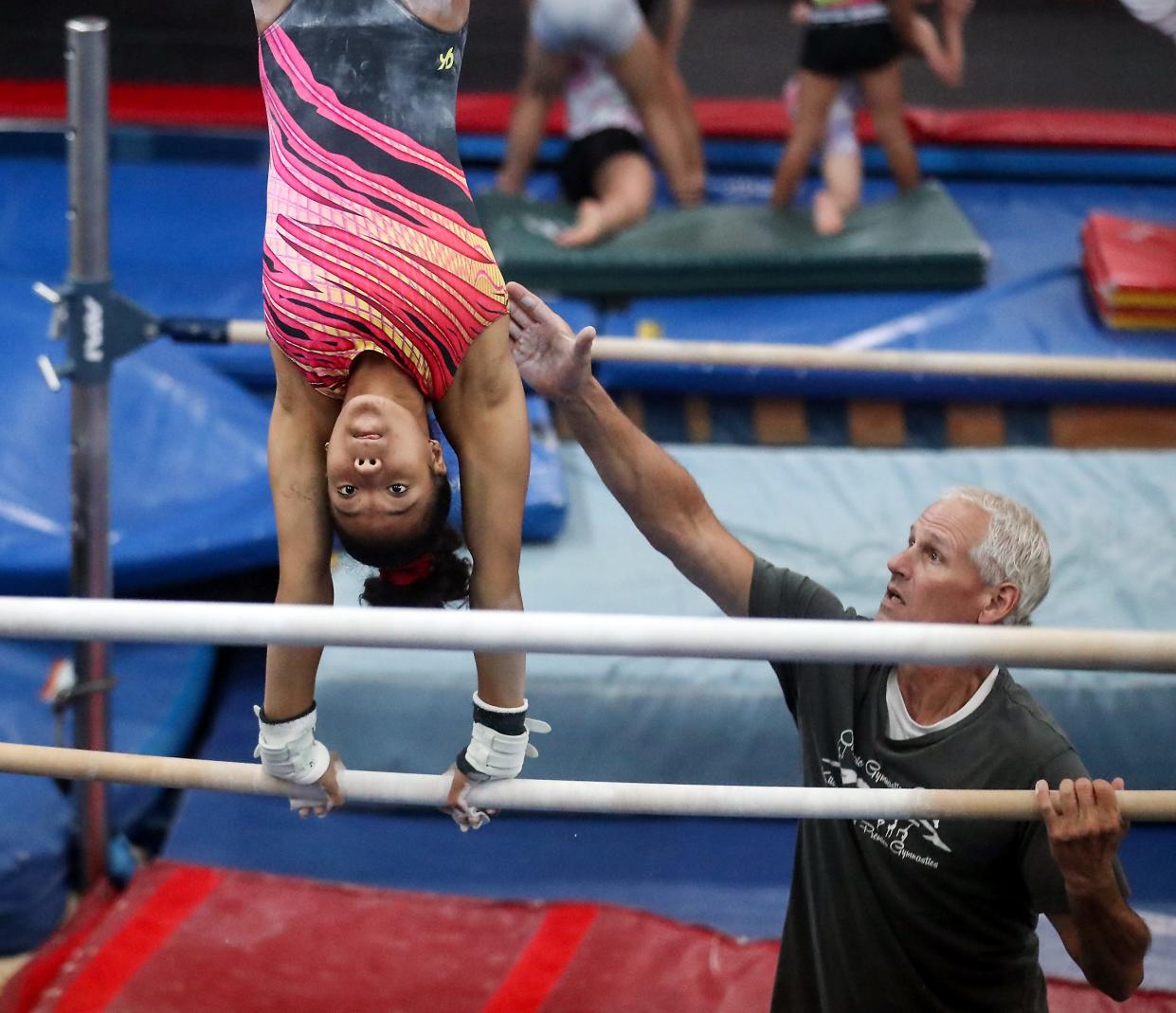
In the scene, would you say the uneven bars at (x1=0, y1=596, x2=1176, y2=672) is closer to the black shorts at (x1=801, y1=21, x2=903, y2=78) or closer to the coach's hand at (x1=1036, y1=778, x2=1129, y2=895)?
the coach's hand at (x1=1036, y1=778, x2=1129, y2=895)

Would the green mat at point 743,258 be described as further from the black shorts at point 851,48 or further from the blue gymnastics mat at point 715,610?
the blue gymnastics mat at point 715,610

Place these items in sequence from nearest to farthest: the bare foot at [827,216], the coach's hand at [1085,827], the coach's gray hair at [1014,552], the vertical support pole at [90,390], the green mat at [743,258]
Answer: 1. the coach's hand at [1085,827]
2. the coach's gray hair at [1014,552]
3. the vertical support pole at [90,390]
4. the green mat at [743,258]
5. the bare foot at [827,216]

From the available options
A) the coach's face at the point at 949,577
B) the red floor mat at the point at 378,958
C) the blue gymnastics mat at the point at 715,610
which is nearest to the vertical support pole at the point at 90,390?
the red floor mat at the point at 378,958

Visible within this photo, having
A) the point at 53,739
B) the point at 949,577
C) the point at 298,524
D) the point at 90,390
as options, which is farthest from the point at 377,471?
the point at 53,739

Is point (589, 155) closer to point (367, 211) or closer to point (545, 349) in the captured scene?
point (545, 349)

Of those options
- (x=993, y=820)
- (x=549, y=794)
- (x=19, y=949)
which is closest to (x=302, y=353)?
(x=549, y=794)

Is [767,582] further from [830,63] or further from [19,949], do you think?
[830,63]

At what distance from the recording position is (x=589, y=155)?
14.4 ft

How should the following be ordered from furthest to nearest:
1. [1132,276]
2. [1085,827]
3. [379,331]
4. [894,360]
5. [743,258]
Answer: [743,258]
[1132,276]
[894,360]
[379,331]
[1085,827]

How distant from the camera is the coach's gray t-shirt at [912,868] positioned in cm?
172

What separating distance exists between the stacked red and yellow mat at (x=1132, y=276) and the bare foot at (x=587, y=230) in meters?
1.41

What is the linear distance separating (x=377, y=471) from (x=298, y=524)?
14 cm

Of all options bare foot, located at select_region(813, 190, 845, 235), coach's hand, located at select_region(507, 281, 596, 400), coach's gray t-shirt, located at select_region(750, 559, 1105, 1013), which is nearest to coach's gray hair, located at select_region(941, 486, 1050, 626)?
coach's gray t-shirt, located at select_region(750, 559, 1105, 1013)

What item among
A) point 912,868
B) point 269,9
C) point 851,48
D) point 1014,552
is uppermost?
point 269,9
